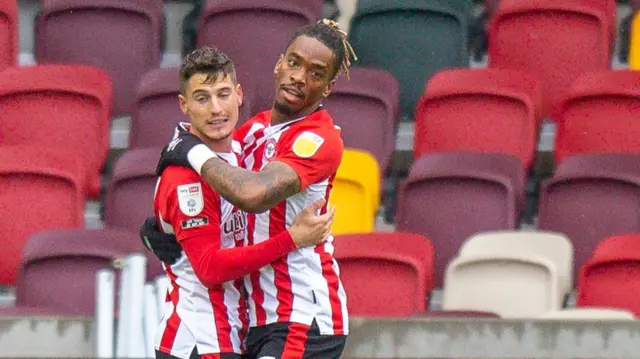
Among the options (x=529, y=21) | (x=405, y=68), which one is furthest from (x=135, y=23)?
(x=529, y=21)

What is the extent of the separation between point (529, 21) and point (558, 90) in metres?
0.31

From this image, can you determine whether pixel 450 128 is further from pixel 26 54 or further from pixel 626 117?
pixel 26 54

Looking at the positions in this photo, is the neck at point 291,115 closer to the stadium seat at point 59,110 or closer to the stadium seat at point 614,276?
the stadium seat at point 614,276

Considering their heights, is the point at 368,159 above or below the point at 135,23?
below

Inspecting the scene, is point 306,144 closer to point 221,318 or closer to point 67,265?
point 221,318

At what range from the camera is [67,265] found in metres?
6.74

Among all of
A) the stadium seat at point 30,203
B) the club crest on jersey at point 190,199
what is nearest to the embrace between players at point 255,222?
the club crest on jersey at point 190,199

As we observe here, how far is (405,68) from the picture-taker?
25.9 ft

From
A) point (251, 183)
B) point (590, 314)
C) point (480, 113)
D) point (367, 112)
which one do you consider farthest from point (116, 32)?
point (251, 183)

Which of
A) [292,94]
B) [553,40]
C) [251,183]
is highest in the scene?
[553,40]

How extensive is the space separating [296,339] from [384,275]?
2.33m

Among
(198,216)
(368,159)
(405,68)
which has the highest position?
(405,68)

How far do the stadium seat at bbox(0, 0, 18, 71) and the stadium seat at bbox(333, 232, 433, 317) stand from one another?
6.89ft

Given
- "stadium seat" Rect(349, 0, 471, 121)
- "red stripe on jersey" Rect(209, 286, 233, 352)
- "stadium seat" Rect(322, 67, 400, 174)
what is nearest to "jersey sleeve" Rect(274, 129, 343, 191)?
"red stripe on jersey" Rect(209, 286, 233, 352)
